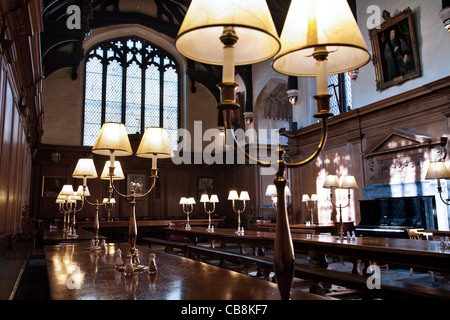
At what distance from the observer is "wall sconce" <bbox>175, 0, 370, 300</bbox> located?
1.06 m

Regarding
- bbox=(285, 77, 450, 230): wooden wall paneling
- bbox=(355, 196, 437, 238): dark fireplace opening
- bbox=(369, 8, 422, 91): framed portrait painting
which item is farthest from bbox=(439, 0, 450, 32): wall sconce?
bbox=(355, 196, 437, 238): dark fireplace opening

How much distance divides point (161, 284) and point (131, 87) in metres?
15.2

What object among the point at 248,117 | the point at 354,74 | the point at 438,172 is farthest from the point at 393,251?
the point at 248,117

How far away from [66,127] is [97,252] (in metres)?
12.1

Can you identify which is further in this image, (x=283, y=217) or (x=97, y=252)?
(x=97, y=252)

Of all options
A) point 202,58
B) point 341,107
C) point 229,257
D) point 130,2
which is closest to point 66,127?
point 130,2

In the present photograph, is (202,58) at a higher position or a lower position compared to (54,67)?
lower

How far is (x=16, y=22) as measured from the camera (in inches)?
166

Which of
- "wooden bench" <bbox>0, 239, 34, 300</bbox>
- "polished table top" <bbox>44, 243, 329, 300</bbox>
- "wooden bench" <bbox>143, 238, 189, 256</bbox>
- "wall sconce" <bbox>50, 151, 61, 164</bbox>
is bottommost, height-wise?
"wooden bench" <bbox>143, 238, 189, 256</bbox>

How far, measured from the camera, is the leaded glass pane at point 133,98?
52.2 ft

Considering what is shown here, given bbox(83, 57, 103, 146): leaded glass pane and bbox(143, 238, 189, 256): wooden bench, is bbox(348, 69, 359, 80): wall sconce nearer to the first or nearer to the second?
bbox(143, 238, 189, 256): wooden bench

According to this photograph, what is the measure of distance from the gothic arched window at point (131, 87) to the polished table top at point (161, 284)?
43.5 feet

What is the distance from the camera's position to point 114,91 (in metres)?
15.8

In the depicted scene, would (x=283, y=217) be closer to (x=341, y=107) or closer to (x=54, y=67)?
(x=341, y=107)
